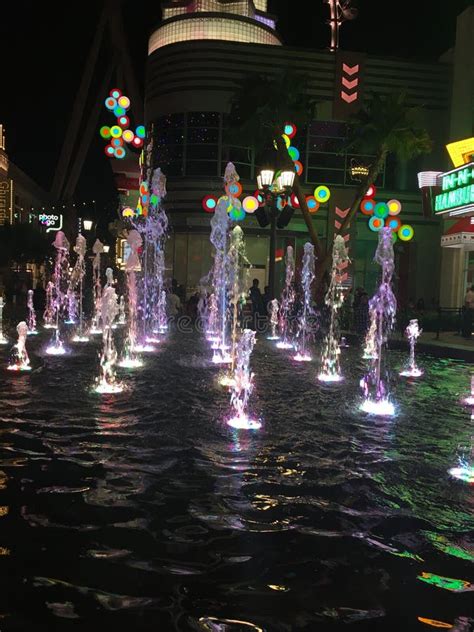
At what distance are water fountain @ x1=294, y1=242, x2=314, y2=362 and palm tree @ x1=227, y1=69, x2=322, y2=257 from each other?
1714mm

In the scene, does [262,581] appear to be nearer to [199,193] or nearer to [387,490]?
[387,490]

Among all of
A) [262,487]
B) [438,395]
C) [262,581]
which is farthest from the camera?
[438,395]

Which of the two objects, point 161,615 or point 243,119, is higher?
point 243,119

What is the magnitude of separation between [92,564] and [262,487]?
178 centimetres

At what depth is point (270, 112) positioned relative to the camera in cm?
2303

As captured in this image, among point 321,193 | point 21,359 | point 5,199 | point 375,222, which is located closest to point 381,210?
point 375,222

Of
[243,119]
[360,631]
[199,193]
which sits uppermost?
[243,119]

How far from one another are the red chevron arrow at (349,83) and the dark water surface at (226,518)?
87.4 ft

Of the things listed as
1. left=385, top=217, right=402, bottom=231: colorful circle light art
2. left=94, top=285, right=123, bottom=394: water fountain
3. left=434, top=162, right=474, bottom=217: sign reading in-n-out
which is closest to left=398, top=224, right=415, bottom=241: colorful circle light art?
left=385, top=217, right=402, bottom=231: colorful circle light art

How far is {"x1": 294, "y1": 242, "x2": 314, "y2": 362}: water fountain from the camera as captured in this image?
14620 millimetres

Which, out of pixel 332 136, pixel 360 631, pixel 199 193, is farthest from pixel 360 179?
pixel 360 631

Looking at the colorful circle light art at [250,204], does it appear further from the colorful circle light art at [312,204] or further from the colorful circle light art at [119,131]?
the colorful circle light art at [119,131]

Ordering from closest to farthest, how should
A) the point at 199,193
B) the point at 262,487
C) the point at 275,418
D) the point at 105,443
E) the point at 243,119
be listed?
1. the point at 262,487
2. the point at 105,443
3. the point at 275,418
4. the point at 243,119
5. the point at 199,193

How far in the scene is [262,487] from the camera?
16.5 feet
